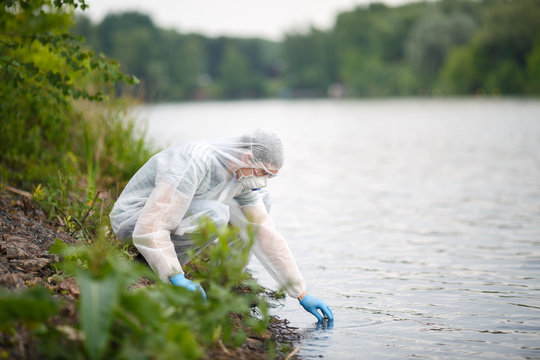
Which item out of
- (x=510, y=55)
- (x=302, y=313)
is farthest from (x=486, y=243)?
(x=510, y=55)

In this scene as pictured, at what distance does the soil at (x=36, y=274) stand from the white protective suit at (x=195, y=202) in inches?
15.9

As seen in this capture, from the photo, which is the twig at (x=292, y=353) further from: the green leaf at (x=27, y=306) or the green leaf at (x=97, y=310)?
the green leaf at (x=27, y=306)

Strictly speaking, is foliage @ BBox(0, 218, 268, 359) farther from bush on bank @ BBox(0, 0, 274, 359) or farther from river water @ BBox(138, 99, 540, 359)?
river water @ BBox(138, 99, 540, 359)

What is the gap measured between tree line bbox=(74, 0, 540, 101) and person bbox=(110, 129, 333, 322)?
5.19m

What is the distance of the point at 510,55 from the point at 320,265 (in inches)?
2433

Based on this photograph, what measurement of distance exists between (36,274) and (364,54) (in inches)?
4368

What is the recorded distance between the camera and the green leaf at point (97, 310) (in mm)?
2482

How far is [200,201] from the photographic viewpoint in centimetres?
440

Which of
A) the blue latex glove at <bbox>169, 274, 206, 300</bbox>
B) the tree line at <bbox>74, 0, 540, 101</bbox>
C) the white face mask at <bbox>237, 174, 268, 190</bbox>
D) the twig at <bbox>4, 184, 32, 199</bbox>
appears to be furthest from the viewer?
the tree line at <bbox>74, 0, 540, 101</bbox>

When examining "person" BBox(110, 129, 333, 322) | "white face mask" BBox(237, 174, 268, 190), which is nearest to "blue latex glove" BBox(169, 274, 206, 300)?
"person" BBox(110, 129, 333, 322)

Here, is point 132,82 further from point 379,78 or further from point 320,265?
point 379,78

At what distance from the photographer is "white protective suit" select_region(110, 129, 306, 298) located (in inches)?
158

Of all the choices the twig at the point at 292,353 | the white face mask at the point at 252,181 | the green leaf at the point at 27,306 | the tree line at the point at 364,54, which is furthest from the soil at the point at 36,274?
the tree line at the point at 364,54

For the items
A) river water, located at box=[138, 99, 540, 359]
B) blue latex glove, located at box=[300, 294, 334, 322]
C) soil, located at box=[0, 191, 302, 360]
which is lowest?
river water, located at box=[138, 99, 540, 359]
